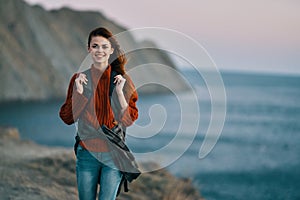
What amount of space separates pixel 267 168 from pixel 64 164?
56.2ft

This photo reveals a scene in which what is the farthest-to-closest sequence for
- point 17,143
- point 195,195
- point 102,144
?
point 17,143 < point 195,195 < point 102,144

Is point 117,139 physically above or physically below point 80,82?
below

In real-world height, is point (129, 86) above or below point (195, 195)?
above

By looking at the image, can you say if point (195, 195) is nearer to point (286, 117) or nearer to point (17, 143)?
→ point (17, 143)

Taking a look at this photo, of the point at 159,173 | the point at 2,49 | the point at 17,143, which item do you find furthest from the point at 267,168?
the point at 2,49

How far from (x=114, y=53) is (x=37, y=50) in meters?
41.9

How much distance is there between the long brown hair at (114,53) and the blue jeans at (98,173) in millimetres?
596

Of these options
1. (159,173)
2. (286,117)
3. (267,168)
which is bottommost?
(286,117)

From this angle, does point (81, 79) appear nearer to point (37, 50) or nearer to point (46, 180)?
point (46, 180)

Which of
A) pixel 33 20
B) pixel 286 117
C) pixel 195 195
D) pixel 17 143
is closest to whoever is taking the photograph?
pixel 195 195

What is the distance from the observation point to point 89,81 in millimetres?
3148

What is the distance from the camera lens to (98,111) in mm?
Result: 3145

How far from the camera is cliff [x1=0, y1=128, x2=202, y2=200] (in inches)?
244

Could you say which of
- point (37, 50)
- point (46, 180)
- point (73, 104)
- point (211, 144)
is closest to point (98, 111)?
point (73, 104)
